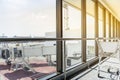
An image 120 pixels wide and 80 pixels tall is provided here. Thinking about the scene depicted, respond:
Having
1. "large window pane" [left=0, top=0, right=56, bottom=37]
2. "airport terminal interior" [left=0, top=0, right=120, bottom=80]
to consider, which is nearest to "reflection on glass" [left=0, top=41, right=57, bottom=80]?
"airport terminal interior" [left=0, top=0, right=120, bottom=80]

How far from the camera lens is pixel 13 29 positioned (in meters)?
2.28

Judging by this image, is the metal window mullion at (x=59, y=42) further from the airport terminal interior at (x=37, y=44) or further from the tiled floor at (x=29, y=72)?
the tiled floor at (x=29, y=72)

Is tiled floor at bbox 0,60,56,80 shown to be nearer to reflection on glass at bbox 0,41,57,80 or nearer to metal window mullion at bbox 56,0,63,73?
reflection on glass at bbox 0,41,57,80

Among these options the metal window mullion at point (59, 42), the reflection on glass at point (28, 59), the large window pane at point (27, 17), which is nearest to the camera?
the reflection on glass at point (28, 59)

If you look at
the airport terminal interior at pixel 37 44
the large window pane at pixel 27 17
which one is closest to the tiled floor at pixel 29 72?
the airport terminal interior at pixel 37 44

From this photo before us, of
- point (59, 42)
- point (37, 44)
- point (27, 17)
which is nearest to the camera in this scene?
point (37, 44)

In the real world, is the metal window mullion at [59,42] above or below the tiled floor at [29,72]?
above

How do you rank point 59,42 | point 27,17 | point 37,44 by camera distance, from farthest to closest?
point 59,42 < point 27,17 < point 37,44

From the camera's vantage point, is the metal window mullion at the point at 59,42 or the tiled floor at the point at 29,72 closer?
the tiled floor at the point at 29,72

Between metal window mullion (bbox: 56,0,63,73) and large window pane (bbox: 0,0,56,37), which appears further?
metal window mullion (bbox: 56,0,63,73)

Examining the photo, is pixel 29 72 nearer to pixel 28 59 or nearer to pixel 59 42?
pixel 28 59

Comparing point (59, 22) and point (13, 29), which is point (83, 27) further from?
point (13, 29)

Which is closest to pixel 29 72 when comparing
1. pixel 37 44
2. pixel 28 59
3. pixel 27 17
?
pixel 28 59

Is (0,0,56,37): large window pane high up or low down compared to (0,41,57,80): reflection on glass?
up
